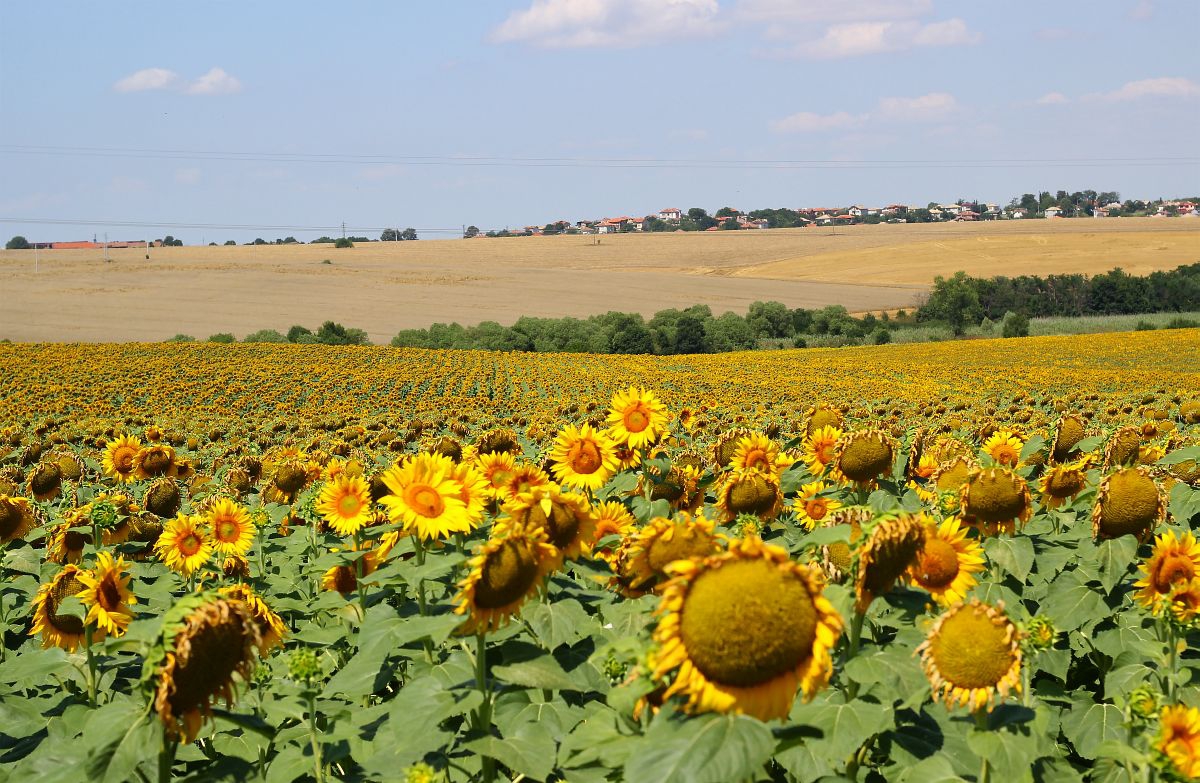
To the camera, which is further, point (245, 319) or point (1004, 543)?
point (245, 319)

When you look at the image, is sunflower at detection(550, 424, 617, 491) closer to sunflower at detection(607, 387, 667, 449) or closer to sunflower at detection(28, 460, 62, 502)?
sunflower at detection(607, 387, 667, 449)

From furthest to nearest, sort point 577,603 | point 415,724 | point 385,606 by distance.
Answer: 1. point 385,606
2. point 577,603
3. point 415,724

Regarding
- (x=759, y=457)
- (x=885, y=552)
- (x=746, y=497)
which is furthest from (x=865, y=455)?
(x=885, y=552)

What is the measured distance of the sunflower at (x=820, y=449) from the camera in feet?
18.3

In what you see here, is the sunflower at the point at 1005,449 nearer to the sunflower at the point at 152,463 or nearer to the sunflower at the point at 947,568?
the sunflower at the point at 947,568

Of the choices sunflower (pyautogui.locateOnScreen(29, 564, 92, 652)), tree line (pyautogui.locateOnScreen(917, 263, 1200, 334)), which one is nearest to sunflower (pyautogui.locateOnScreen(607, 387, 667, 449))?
sunflower (pyautogui.locateOnScreen(29, 564, 92, 652))

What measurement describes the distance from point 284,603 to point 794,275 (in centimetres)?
10427

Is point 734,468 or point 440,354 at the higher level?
point 734,468

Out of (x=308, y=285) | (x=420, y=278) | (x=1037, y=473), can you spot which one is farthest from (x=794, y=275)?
(x=1037, y=473)

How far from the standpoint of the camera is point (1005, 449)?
641 cm

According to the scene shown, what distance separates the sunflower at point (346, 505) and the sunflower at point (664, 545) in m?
2.11

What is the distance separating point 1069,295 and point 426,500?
8574 centimetres

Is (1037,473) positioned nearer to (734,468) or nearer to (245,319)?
(734,468)

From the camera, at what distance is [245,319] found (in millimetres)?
69688
